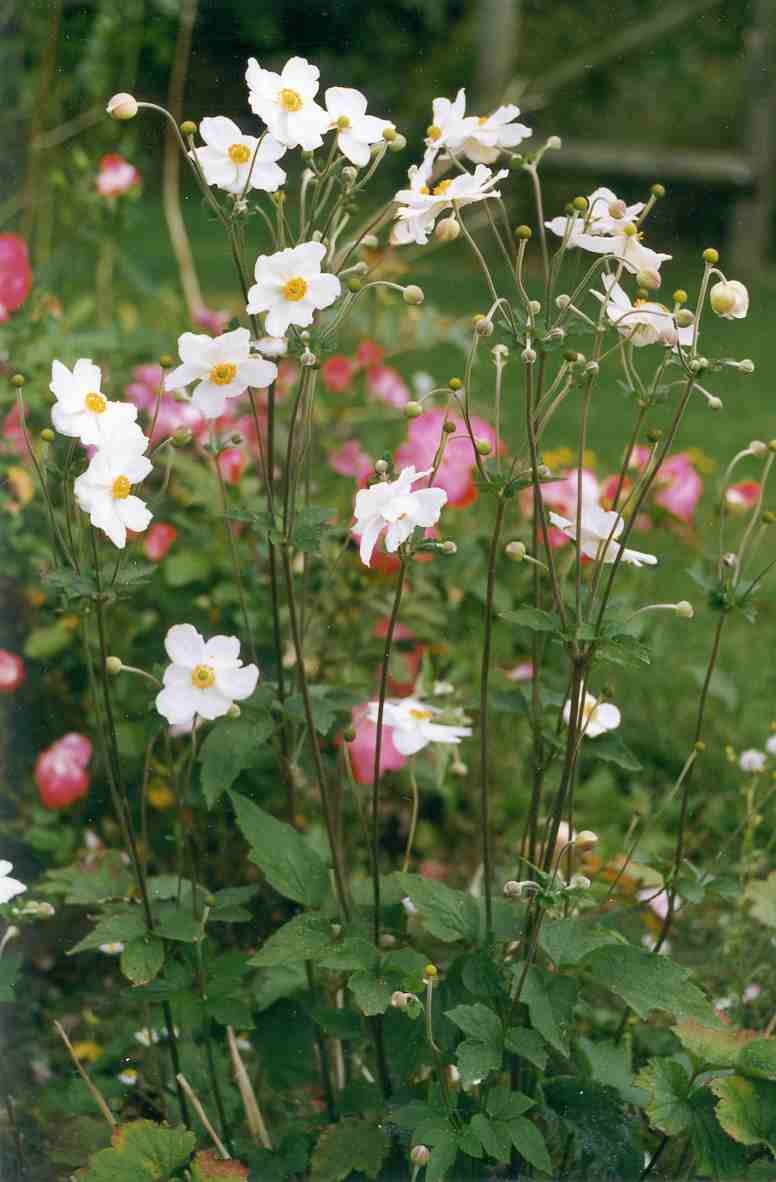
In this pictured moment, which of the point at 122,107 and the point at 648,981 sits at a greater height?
the point at 122,107

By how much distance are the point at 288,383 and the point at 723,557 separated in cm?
136

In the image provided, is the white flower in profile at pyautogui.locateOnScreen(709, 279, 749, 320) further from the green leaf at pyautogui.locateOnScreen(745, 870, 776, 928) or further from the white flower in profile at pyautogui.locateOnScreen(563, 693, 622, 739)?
the green leaf at pyautogui.locateOnScreen(745, 870, 776, 928)

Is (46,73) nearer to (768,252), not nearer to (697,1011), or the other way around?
(697,1011)

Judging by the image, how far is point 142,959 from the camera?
3.88 ft

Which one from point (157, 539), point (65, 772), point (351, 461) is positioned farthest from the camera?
point (351, 461)

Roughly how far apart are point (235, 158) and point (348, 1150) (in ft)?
2.39

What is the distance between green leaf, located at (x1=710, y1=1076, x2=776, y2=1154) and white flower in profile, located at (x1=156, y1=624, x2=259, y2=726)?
17.5 inches

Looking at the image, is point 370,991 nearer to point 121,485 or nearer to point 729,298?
point 121,485

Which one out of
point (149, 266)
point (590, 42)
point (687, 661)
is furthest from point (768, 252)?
point (687, 661)

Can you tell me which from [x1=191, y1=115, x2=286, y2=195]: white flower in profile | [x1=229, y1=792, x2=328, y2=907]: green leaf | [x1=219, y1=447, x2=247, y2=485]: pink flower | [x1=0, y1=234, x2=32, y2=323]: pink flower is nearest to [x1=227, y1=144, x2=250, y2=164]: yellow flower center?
[x1=191, y1=115, x2=286, y2=195]: white flower in profile

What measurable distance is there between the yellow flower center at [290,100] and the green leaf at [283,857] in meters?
0.50

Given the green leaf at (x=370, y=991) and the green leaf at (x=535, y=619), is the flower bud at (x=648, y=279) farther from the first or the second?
the green leaf at (x=370, y=991)

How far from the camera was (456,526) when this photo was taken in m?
2.17

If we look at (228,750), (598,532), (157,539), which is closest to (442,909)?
(228,750)
